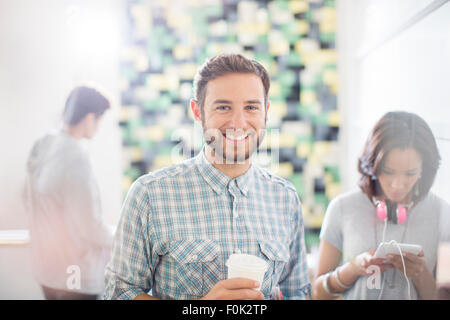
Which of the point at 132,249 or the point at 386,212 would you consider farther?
the point at 386,212

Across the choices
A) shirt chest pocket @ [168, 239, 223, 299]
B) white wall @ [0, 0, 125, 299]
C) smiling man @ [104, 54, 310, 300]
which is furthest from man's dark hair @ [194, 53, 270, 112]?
shirt chest pocket @ [168, 239, 223, 299]

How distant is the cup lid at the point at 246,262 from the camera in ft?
3.54

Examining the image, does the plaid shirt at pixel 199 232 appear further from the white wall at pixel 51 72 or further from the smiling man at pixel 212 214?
the white wall at pixel 51 72

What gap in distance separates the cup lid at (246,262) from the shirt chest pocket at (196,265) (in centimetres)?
5

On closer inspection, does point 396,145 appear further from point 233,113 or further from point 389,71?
point 233,113

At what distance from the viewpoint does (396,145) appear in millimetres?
1234

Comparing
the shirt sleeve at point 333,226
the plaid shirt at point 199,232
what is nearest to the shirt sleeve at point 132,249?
the plaid shirt at point 199,232

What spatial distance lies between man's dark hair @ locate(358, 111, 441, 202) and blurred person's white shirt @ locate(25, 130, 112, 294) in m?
0.87

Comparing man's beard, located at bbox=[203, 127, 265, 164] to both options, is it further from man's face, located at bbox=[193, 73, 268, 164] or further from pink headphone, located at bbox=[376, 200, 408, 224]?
pink headphone, located at bbox=[376, 200, 408, 224]

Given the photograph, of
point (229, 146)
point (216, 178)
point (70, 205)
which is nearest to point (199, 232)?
point (216, 178)

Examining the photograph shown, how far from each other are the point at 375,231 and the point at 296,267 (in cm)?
28

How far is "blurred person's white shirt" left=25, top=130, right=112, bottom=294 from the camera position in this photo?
1.26 metres

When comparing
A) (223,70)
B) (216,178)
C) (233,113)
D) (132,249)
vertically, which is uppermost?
(223,70)
